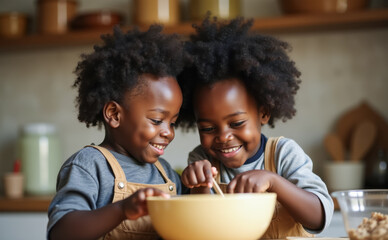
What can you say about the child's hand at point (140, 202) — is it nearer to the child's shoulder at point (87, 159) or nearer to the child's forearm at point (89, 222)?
the child's forearm at point (89, 222)

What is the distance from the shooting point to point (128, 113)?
0.99 m

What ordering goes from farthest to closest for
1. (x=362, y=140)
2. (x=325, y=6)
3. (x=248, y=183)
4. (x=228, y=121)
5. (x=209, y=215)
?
(x=362, y=140) < (x=325, y=6) < (x=228, y=121) < (x=248, y=183) < (x=209, y=215)

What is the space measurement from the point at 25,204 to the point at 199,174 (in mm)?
1474

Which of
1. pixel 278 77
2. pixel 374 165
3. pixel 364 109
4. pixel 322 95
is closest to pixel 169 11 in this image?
pixel 322 95

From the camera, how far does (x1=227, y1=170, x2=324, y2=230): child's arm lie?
82cm

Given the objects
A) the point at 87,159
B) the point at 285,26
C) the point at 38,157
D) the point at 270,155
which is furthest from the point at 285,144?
the point at 38,157

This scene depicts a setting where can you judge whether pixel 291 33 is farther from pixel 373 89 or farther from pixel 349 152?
pixel 349 152

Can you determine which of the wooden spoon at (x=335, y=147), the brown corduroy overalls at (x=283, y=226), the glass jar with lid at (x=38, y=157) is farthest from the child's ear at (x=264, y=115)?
the glass jar with lid at (x=38, y=157)

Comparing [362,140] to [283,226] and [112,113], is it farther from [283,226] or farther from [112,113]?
[112,113]

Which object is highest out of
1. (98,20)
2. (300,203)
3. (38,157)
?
(98,20)

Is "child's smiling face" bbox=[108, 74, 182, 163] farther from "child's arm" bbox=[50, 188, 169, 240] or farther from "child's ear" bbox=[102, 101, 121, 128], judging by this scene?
"child's arm" bbox=[50, 188, 169, 240]

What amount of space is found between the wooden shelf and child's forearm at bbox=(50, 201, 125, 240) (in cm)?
135

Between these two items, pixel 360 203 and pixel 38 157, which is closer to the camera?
pixel 360 203

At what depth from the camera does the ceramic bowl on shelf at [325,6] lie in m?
2.04
